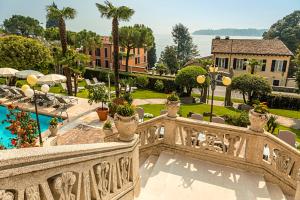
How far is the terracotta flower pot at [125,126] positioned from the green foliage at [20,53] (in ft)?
78.9

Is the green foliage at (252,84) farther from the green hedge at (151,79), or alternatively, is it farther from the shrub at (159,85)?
the shrub at (159,85)

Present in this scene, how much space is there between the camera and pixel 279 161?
6.56 meters

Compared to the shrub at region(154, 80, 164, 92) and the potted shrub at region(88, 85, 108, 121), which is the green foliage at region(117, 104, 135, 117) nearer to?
the potted shrub at region(88, 85, 108, 121)

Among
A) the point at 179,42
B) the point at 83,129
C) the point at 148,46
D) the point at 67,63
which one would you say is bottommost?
the point at 83,129

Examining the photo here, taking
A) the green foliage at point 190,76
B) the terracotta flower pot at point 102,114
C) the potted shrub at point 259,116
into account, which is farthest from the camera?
the green foliage at point 190,76

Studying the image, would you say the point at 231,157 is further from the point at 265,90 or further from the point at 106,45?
the point at 106,45

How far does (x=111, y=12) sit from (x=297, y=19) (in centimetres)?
6776

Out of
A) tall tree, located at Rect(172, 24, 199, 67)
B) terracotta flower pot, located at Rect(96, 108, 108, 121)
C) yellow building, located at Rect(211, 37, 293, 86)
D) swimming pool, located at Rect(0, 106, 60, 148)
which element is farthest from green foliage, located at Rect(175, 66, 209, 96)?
tall tree, located at Rect(172, 24, 199, 67)

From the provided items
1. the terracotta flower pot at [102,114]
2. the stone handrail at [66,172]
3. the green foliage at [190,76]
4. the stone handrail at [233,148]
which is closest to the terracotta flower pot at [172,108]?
the stone handrail at [233,148]

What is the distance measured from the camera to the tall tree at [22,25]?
266 ft

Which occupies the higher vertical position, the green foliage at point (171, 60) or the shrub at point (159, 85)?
the green foliage at point (171, 60)

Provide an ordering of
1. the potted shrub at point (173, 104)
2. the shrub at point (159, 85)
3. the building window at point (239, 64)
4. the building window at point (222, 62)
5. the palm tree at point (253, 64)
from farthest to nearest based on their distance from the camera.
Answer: the building window at point (222, 62), the building window at point (239, 64), the palm tree at point (253, 64), the shrub at point (159, 85), the potted shrub at point (173, 104)

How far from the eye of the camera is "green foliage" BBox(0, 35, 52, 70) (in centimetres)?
2408

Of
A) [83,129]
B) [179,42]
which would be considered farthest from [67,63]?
[179,42]
